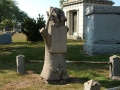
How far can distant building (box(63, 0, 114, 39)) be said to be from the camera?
20391mm

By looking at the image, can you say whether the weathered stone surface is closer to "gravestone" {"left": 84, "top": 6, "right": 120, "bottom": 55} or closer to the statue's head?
"gravestone" {"left": 84, "top": 6, "right": 120, "bottom": 55}

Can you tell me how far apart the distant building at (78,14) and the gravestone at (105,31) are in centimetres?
1021

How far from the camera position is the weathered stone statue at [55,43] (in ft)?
18.3

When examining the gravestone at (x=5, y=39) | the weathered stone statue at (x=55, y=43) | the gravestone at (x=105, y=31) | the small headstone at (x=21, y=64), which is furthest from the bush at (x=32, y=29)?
the weathered stone statue at (x=55, y=43)

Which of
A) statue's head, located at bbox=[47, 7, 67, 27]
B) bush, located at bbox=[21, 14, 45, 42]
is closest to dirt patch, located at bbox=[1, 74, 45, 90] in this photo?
statue's head, located at bbox=[47, 7, 67, 27]

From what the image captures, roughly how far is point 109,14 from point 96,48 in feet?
5.79

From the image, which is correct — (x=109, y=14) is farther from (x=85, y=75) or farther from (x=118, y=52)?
(x=85, y=75)

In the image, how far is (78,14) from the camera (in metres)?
21.1

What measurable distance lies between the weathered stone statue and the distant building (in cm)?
1483

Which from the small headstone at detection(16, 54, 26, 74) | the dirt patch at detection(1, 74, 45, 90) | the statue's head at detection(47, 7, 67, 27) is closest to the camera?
the dirt patch at detection(1, 74, 45, 90)

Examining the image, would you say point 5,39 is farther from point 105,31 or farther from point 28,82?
point 28,82

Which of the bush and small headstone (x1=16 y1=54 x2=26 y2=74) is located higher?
the bush

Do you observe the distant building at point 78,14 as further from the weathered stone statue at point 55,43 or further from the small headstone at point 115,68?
the weathered stone statue at point 55,43

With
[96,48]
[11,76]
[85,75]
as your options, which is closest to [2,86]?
[11,76]
